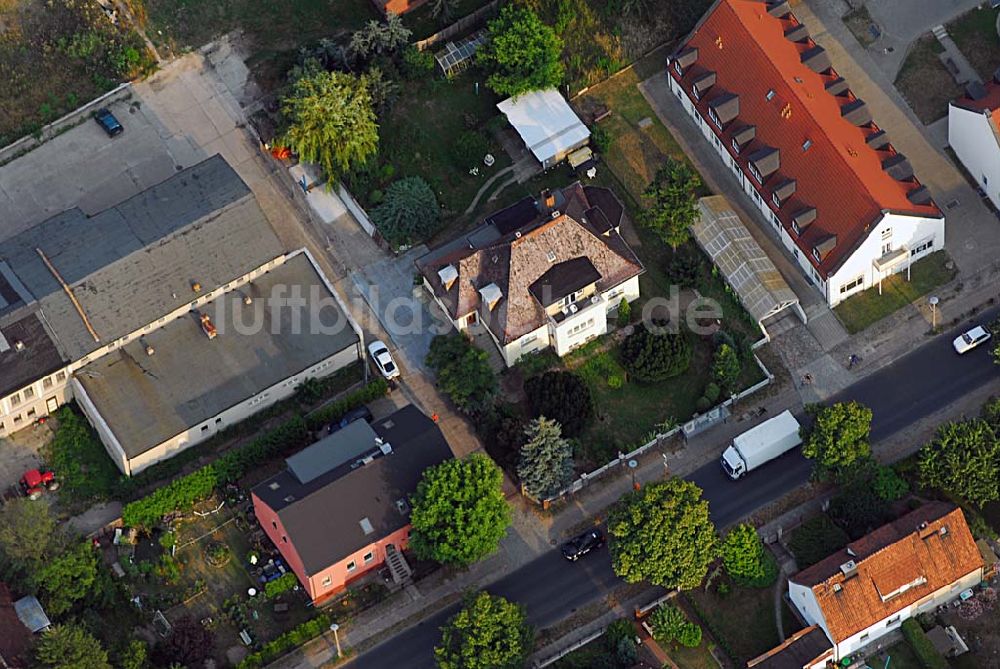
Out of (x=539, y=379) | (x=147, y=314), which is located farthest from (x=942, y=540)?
(x=147, y=314)

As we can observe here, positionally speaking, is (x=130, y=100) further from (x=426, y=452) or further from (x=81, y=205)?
(x=426, y=452)

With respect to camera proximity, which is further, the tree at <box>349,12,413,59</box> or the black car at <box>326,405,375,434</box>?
the tree at <box>349,12,413,59</box>

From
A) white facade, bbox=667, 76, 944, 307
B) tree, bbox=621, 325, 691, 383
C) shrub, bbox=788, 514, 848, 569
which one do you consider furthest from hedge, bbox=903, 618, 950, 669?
white facade, bbox=667, 76, 944, 307

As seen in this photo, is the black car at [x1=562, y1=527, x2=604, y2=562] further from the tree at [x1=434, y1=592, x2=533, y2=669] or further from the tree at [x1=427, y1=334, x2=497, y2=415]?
the tree at [x1=427, y1=334, x2=497, y2=415]

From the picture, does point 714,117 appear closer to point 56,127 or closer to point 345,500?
point 345,500

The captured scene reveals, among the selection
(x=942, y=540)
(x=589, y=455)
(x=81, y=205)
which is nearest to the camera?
(x=942, y=540)

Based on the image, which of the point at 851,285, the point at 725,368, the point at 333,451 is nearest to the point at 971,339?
the point at 851,285
